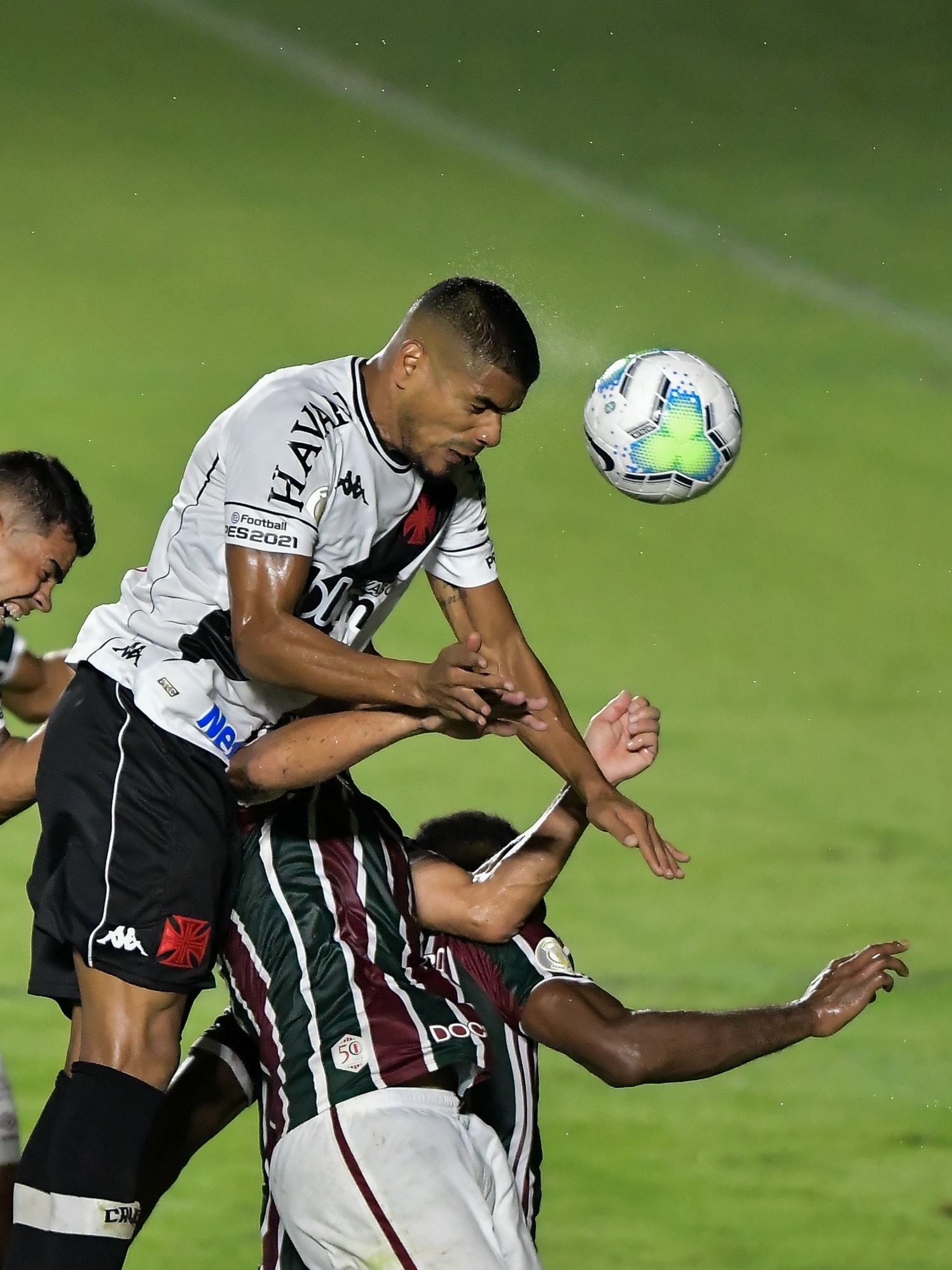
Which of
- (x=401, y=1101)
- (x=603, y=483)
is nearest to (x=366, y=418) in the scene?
(x=401, y=1101)

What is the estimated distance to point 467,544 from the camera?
4047mm

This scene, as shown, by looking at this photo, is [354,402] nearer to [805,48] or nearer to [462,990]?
[462,990]

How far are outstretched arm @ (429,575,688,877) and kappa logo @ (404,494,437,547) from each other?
0.25 meters

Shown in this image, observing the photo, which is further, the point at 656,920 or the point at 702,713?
the point at 702,713

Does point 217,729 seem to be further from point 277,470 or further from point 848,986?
point 848,986

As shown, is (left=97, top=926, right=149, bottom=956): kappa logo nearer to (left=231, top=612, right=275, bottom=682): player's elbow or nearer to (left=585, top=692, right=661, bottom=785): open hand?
(left=231, top=612, right=275, bottom=682): player's elbow

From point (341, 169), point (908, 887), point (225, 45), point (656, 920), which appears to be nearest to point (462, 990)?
point (656, 920)

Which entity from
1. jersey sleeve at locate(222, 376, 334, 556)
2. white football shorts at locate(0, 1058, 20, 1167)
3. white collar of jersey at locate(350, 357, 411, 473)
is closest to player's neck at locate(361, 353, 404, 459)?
white collar of jersey at locate(350, 357, 411, 473)

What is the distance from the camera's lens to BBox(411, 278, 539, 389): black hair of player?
348cm

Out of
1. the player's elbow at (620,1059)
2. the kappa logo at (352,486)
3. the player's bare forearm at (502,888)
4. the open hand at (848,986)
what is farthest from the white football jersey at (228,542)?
the open hand at (848,986)

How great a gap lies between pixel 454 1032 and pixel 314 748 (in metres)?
0.59

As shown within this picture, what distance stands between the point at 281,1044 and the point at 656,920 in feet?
7.86

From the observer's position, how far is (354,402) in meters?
3.61

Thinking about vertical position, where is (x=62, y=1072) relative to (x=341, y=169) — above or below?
below
